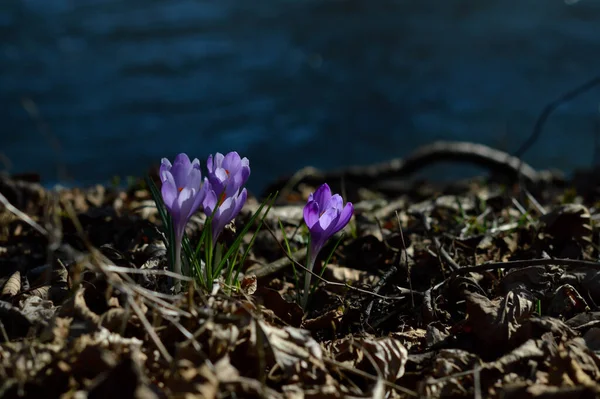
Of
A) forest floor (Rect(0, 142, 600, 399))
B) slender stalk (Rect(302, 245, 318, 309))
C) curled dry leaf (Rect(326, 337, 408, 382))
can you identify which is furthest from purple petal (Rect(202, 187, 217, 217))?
curled dry leaf (Rect(326, 337, 408, 382))

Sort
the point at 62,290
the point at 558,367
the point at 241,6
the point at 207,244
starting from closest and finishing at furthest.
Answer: the point at 558,367, the point at 207,244, the point at 62,290, the point at 241,6

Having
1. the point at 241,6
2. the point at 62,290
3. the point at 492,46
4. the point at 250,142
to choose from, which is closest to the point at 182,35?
the point at 241,6

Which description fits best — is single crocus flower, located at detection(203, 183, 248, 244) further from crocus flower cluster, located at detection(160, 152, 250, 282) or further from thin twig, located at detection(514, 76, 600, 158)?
thin twig, located at detection(514, 76, 600, 158)

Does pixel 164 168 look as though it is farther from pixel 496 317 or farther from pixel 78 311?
pixel 496 317

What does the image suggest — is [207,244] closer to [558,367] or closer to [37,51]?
[558,367]

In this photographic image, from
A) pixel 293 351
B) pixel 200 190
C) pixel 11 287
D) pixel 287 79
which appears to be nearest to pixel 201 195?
pixel 200 190

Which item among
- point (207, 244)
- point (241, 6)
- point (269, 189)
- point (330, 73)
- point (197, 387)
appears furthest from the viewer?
point (241, 6)
